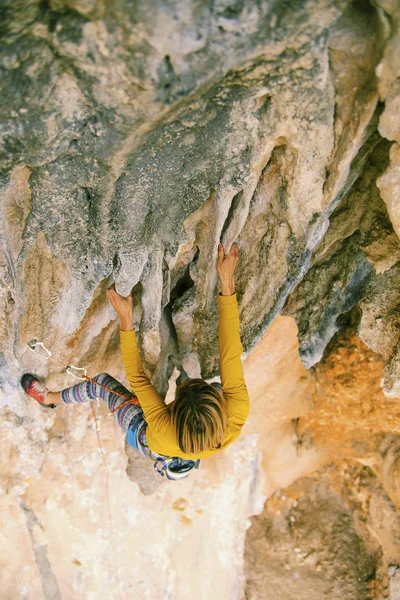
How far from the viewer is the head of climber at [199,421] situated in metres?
2.45

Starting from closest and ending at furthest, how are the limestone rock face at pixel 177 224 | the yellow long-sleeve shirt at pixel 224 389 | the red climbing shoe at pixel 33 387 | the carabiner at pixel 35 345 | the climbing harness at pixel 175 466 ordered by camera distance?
the limestone rock face at pixel 177 224 < the yellow long-sleeve shirt at pixel 224 389 < the climbing harness at pixel 175 466 < the carabiner at pixel 35 345 < the red climbing shoe at pixel 33 387

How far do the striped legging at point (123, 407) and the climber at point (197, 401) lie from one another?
0.01 metres

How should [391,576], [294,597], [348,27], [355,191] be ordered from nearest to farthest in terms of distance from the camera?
[348,27] → [355,191] → [391,576] → [294,597]

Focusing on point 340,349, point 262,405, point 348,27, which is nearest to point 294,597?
point 262,405

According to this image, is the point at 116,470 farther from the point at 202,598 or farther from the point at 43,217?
the point at 43,217

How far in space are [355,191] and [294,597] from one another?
15.4 ft

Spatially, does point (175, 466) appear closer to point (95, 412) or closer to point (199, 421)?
point (199, 421)

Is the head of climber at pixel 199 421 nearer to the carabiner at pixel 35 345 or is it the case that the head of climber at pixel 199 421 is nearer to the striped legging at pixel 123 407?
the striped legging at pixel 123 407

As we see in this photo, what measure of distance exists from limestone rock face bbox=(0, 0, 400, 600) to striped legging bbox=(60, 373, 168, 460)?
278 millimetres

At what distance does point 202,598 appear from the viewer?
201 inches

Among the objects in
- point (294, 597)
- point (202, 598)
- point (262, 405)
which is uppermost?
point (262, 405)

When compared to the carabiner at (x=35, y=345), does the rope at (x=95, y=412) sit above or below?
below

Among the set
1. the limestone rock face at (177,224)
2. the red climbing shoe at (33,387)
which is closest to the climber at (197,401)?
the limestone rock face at (177,224)

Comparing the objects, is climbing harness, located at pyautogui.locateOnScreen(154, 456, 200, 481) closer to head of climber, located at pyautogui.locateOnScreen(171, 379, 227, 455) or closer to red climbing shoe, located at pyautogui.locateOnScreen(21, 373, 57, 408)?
head of climber, located at pyautogui.locateOnScreen(171, 379, 227, 455)
